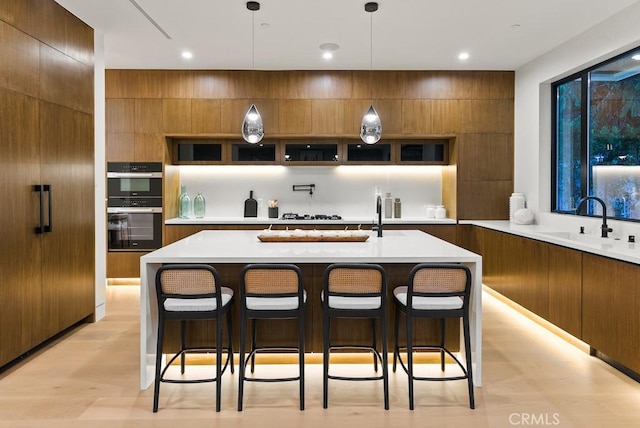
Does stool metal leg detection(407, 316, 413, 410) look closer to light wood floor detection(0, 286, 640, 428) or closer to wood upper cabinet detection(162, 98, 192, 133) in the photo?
light wood floor detection(0, 286, 640, 428)

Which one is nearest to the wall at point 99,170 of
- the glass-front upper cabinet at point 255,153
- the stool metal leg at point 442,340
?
the glass-front upper cabinet at point 255,153

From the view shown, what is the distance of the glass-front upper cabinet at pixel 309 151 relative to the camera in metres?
6.17

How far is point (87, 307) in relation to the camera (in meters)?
4.37

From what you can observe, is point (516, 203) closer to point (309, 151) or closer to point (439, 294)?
point (309, 151)

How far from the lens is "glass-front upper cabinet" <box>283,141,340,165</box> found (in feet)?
20.2

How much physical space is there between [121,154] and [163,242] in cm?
123

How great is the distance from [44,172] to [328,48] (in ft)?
9.86

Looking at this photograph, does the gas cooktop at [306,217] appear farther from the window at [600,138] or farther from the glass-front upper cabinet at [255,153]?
the window at [600,138]

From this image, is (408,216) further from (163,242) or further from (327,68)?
(163,242)

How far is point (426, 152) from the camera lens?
6.29 metres

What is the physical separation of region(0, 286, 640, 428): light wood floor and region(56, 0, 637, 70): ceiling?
9.28 ft

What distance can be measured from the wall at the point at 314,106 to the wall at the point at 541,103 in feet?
0.92

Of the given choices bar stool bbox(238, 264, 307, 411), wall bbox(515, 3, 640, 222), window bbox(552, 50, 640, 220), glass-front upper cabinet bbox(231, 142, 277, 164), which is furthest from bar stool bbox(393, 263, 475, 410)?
glass-front upper cabinet bbox(231, 142, 277, 164)

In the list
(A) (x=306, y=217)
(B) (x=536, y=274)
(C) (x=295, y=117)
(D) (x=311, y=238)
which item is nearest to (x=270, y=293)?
(D) (x=311, y=238)
